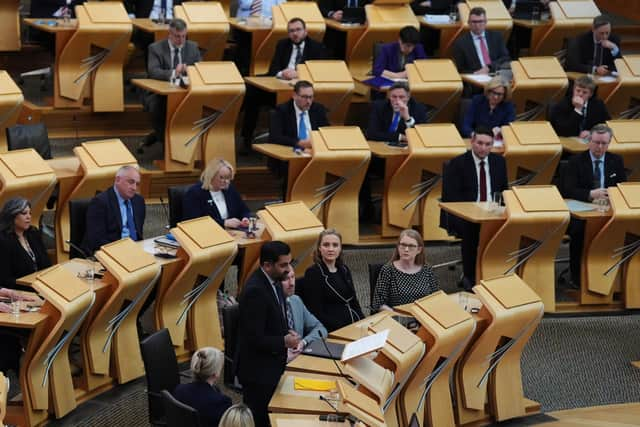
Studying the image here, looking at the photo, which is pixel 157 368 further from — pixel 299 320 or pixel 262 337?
pixel 299 320

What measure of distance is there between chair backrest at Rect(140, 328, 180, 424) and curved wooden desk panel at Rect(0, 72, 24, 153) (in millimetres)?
3126

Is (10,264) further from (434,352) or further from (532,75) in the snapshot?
→ (532,75)

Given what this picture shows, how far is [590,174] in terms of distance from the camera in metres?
9.23

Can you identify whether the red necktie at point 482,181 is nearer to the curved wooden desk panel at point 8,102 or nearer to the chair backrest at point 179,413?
the curved wooden desk panel at point 8,102

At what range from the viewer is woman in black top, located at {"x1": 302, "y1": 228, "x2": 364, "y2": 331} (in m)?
7.12

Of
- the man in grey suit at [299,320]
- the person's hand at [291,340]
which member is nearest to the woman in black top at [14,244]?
the man in grey suit at [299,320]

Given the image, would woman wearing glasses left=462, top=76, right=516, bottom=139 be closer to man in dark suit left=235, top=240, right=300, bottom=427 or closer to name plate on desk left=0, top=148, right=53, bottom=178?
name plate on desk left=0, top=148, right=53, bottom=178

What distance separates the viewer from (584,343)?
8.50 meters

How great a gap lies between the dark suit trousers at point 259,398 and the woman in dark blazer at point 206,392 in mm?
410

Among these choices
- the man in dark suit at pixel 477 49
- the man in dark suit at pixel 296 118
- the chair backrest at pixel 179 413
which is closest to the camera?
the chair backrest at pixel 179 413

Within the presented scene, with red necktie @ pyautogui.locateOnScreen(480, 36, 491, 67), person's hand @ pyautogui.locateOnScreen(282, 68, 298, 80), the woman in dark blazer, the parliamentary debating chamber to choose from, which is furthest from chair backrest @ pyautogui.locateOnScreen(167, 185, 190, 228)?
red necktie @ pyautogui.locateOnScreen(480, 36, 491, 67)

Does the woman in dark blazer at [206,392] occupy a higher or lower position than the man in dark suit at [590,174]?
higher

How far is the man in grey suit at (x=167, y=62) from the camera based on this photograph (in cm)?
988

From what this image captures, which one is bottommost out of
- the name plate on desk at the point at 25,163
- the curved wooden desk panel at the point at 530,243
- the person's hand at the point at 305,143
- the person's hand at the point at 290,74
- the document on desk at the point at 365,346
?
the curved wooden desk panel at the point at 530,243
